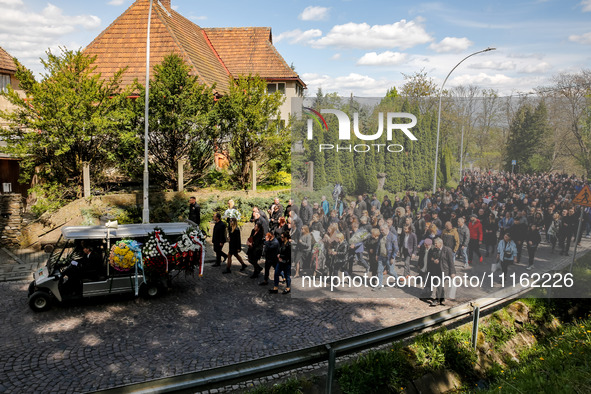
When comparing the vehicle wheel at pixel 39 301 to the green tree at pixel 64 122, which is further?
the green tree at pixel 64 122

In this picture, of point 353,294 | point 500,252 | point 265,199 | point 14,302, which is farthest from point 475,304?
A: point 265,199

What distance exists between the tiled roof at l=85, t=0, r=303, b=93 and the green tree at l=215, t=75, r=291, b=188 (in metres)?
4.79

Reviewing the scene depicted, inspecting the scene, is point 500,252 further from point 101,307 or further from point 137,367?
point 101,307

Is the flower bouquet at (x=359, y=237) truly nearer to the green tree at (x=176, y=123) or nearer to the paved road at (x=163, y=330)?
the paved road at (x=163, y=330)

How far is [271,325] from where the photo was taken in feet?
30.3

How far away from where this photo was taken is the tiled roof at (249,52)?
35781 millimetres

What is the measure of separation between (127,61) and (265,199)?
1497 cm

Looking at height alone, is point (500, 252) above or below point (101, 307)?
above

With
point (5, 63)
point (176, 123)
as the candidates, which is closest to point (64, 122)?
point (176, 123)

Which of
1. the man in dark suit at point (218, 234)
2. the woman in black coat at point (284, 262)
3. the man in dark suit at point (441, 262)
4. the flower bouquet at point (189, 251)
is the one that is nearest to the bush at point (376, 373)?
the man in dark suit at point (441, 262)

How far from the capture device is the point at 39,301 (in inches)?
373

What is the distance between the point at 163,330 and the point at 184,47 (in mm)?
24601

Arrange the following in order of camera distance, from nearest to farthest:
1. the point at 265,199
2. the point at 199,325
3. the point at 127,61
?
1. the point at 199,325
2. the point at 265,199
3. the point at 127,61

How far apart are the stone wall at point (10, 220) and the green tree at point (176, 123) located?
4.94 metres
